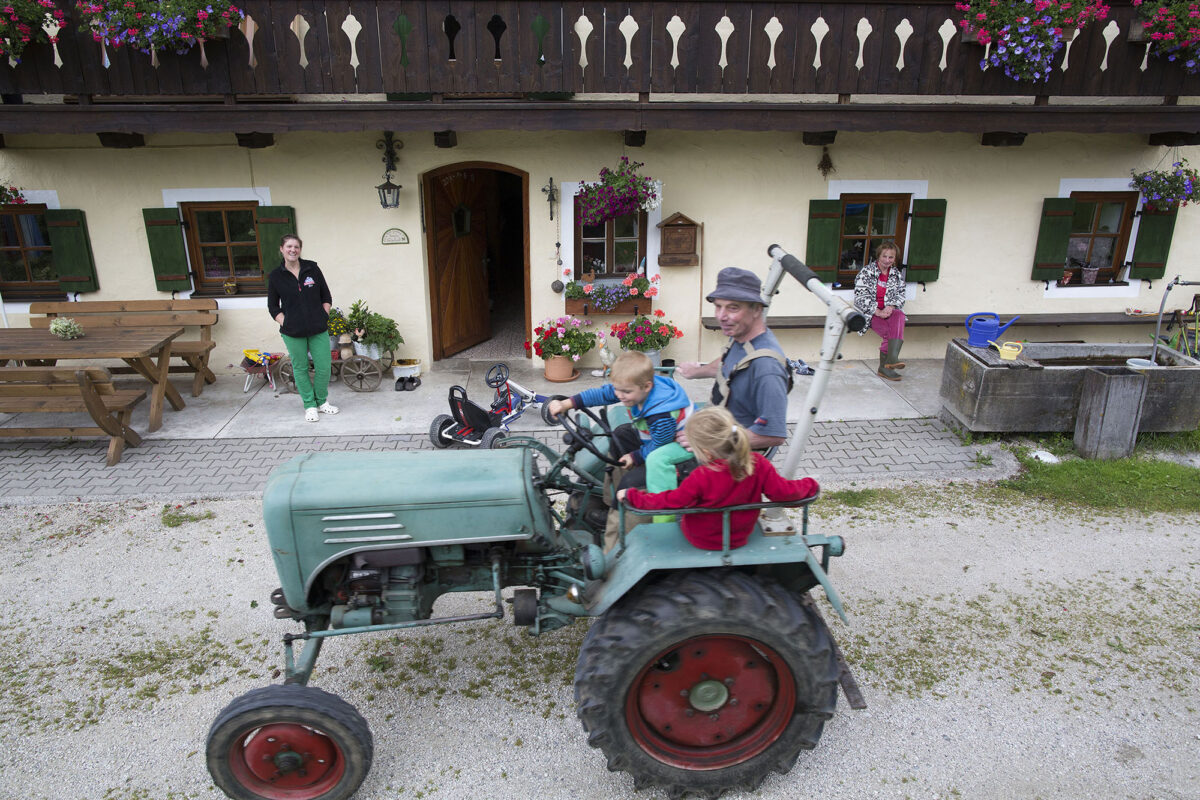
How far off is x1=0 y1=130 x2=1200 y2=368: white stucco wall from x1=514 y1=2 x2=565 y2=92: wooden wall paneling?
0.88m

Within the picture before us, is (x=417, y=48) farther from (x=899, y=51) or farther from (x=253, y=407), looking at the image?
(x=899, y=51)

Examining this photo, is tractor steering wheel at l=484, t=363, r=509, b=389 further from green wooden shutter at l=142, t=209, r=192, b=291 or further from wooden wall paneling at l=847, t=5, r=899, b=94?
wooden wall paneling at l=847, t=5, r=899, b=94

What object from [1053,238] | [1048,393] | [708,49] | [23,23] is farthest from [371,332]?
[1053,238]

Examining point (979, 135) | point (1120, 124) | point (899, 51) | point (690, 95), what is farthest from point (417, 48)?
point (1120, 124)

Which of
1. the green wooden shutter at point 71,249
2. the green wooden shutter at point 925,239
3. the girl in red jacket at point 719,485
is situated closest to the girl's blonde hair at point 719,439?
the girl in red jacket at point 719,485

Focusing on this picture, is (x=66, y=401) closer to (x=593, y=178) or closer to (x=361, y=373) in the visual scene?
(x=361, y=373)

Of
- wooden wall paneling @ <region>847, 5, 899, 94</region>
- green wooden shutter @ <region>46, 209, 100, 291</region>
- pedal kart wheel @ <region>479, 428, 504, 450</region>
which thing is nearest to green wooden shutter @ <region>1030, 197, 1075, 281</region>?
wooden wall paneling @ <region>847, 5, 899, 94</region>

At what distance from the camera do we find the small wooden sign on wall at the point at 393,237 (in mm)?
8352

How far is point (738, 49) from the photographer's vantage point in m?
7.29

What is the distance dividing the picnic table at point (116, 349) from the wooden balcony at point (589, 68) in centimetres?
185

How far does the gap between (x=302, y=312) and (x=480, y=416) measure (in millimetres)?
1985

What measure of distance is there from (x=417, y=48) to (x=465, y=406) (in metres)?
3.40

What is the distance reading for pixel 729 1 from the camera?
284 inches

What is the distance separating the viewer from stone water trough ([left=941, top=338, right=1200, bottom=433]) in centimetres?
629
